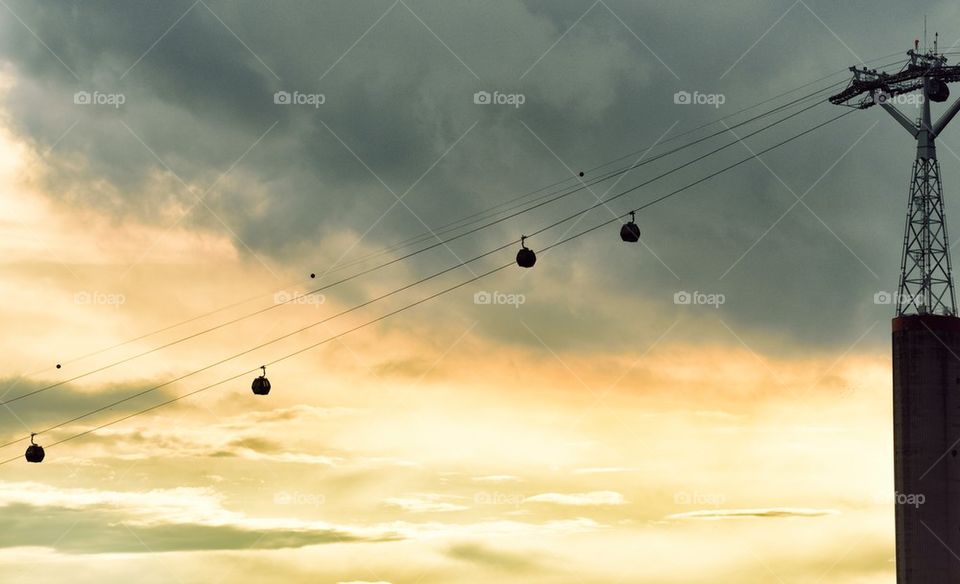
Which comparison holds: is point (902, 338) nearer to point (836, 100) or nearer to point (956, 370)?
point (956, 370)

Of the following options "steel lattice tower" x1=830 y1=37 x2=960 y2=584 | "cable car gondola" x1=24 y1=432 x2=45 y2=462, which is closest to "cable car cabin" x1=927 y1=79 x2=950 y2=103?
"steel lattice tower" x1=830 y1=37 x2=960 y2=584

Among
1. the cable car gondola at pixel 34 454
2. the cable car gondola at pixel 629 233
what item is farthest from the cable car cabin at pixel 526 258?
the cable car gondola at pixel 34 454

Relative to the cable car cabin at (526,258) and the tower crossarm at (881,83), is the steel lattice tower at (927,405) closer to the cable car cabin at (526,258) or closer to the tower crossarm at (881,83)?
the tower crossarm at (881,83)

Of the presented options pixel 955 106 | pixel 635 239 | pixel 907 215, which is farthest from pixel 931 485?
pixel 635 239

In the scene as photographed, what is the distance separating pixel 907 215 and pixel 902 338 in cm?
964

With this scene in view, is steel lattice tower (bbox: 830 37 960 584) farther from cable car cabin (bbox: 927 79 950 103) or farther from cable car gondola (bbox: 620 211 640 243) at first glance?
cable car gondola (bbox: 620 211 640 243)

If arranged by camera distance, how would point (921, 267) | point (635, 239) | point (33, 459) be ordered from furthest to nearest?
1. point (921, 267)
2. point (33, 459)
3. point (635, 239)

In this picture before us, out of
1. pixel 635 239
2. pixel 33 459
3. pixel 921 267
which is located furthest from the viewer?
pixel 921 267

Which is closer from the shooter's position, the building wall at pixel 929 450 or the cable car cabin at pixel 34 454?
the cable car cabin at pixel 34 454

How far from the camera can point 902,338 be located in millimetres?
92312

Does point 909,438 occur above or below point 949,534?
above

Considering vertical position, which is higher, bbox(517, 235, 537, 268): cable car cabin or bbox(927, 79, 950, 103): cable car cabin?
bbox(927, 79, 950, 103): cable car cabin

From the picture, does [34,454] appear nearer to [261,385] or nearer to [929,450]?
[261,385]

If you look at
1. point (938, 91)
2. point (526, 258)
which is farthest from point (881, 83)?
point (526, 258)
